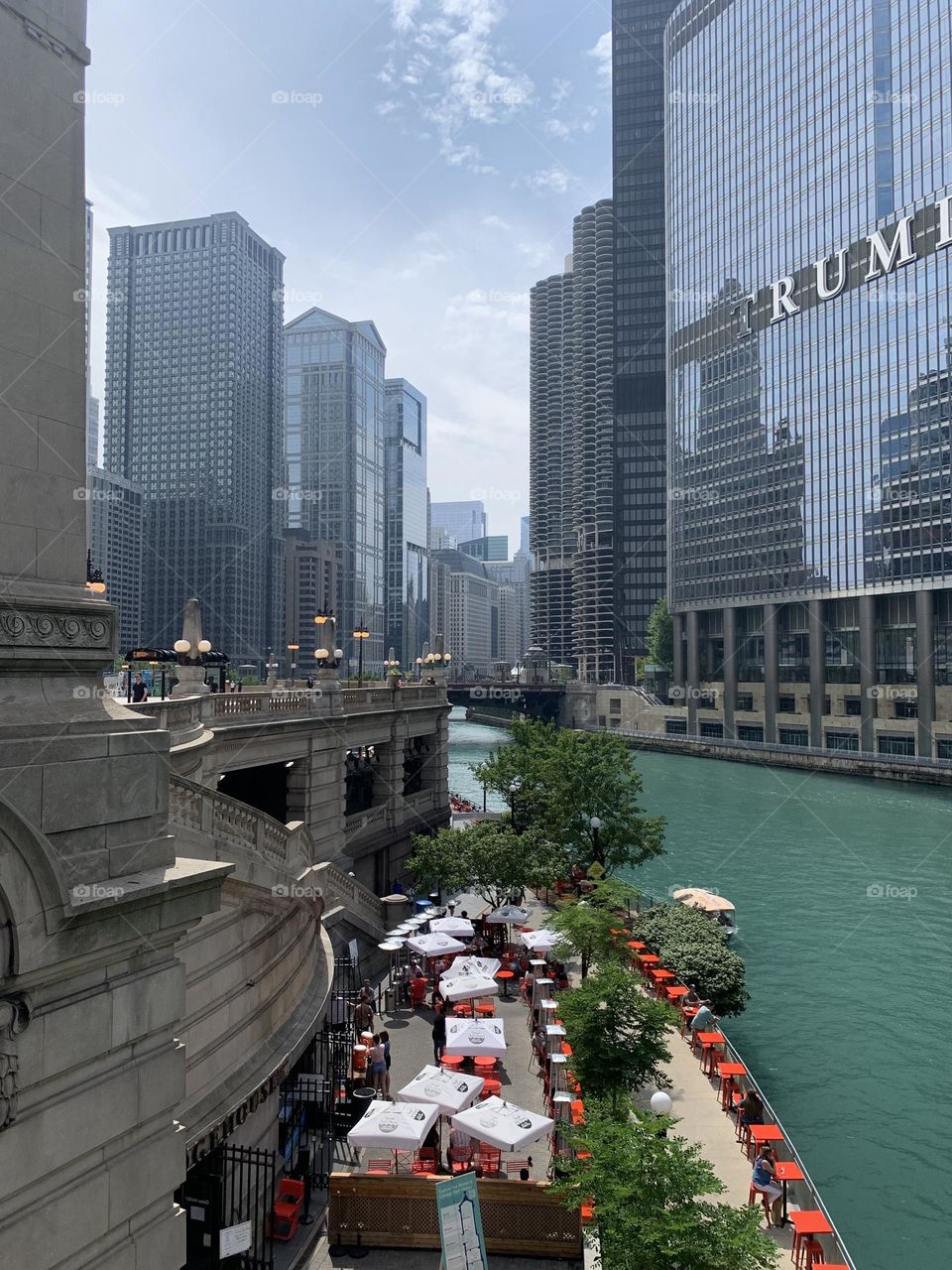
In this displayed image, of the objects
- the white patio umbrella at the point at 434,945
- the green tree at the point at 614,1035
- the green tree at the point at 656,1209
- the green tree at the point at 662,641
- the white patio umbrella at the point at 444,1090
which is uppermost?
the green tree at the point at 662,641

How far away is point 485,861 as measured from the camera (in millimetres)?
33156

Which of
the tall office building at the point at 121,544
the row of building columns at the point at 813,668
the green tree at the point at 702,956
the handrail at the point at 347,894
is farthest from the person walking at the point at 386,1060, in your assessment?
the tall office building at the point at 121,544

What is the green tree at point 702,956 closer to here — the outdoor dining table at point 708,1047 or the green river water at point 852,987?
the green river water at point 852,987

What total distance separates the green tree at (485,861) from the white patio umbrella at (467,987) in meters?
9.66

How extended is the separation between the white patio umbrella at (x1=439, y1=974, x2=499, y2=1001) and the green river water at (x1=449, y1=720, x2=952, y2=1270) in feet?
25.5

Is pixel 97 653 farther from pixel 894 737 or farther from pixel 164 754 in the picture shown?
pixel 894 737

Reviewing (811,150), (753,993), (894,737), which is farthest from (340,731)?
(811,150)

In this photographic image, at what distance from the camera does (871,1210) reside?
17938 mm

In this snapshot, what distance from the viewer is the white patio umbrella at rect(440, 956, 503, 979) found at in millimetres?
24219

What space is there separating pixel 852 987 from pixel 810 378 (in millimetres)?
96523

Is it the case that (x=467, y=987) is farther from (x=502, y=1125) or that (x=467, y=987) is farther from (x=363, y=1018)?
(x=502, y=1125)

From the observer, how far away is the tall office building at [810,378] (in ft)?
310

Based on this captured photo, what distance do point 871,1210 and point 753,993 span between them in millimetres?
11976

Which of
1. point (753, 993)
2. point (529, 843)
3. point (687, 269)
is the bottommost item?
point (753, 993)
